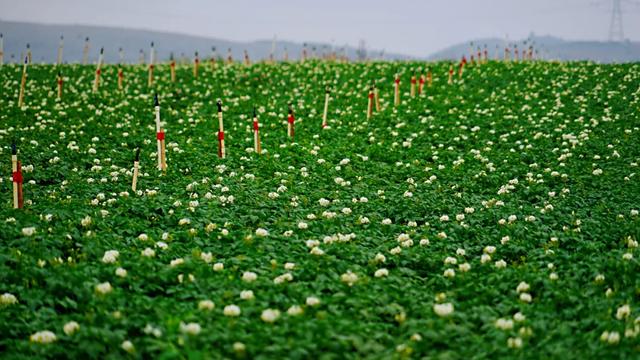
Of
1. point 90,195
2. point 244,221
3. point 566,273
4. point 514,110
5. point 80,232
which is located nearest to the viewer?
point 566,273

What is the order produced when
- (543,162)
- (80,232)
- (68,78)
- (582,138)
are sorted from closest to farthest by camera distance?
1. (80,232)
2. (543,162)
3. (582,138)
4. (68,78)

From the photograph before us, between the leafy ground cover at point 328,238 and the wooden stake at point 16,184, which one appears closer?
the leafy ground cover at point 328,238

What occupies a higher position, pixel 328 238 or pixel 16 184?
pixel 16 184

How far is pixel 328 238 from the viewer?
796 centimetres

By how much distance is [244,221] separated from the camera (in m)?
8.92

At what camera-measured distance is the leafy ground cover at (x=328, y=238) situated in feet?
17.5

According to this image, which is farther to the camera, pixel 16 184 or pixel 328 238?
pixel 16 184

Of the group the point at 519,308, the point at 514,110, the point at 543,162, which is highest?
the point at 514,110

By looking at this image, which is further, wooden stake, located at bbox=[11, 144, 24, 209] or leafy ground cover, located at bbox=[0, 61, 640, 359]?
wooden stake, located at bbox=[11, 144, 24, 209]

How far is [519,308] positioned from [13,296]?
20.2 feet

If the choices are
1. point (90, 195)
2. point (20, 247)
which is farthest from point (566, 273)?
point (90, 195)

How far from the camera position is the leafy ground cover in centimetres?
534

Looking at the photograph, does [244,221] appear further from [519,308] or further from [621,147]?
[621,147]

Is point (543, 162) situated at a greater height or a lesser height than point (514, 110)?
lesser
